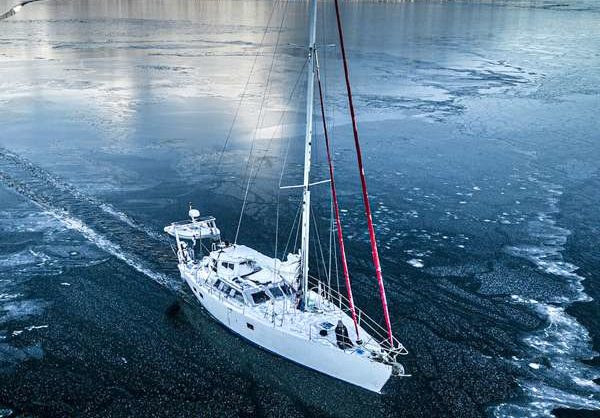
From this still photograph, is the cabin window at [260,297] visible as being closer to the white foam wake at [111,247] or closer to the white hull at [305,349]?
the white hull at [305,349]

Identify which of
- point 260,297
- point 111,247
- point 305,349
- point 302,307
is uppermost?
point 260,297

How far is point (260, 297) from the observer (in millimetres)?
23797

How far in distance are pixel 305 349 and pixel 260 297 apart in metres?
3.37

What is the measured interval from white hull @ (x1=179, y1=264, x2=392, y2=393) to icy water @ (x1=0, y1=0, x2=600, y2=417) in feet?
2.02

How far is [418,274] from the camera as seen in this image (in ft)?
98.1

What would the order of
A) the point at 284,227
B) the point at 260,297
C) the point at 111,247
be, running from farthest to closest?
the point at 284,227 < the point at 111,247 < the point at 260,297

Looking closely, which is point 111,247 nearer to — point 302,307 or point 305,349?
point 302,307

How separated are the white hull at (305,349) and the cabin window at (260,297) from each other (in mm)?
587

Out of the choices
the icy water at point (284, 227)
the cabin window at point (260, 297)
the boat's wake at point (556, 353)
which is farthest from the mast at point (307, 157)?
the boat's wake at point (556, 353)

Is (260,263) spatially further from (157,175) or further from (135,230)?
(157,175)

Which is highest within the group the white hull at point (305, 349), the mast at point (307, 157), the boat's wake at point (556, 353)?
the mast at point (307, 157)

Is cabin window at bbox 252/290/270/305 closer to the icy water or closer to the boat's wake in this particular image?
the icy water

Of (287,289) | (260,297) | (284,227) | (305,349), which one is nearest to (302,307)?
(287,289)

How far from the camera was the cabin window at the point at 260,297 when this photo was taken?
23.7m
